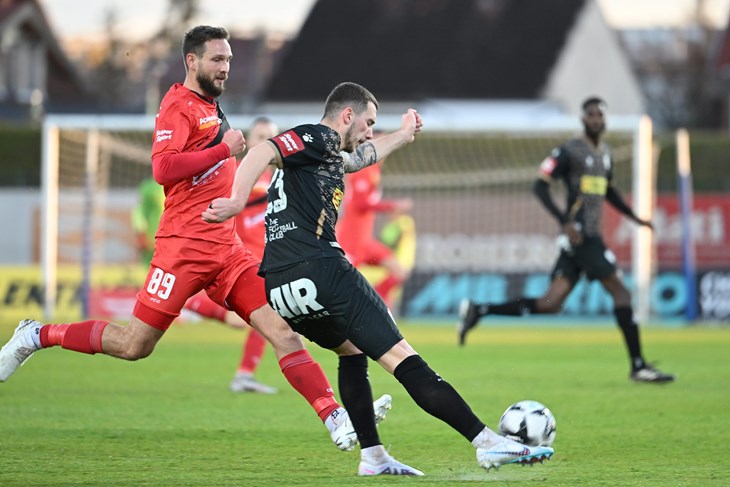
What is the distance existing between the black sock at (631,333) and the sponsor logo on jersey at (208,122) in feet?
17.1

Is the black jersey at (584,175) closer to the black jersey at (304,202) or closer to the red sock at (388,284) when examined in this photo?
the black jersey at (304,202)

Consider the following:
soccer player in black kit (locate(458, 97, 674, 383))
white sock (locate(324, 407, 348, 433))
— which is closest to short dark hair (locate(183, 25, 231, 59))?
white sock (locate(324, 407, 348, 433))

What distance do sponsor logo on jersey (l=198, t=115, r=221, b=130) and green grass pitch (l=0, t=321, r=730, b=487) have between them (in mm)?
1802

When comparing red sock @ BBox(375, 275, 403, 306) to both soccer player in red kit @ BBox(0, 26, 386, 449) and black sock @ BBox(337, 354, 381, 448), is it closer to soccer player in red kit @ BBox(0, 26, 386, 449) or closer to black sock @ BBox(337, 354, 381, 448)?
soccer player in red kit @ BBox(0, 26, 386, 449)

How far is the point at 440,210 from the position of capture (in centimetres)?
2377

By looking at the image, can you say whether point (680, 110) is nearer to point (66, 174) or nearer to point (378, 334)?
point (66, 174)

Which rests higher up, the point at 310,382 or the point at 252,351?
the point at 252,351

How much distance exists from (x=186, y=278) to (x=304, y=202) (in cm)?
119

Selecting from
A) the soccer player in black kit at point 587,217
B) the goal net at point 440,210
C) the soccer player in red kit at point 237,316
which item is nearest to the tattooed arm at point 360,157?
the soccer player in red kit at point 237,316

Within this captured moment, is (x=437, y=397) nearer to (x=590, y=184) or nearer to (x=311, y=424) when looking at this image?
(x=311, y=424)

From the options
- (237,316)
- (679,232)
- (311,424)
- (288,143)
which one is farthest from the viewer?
(679,232)

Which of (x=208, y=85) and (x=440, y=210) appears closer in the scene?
(x=208, y=85)

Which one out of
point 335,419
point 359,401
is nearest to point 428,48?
point 335,419

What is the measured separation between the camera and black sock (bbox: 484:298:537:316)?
12758 mm
